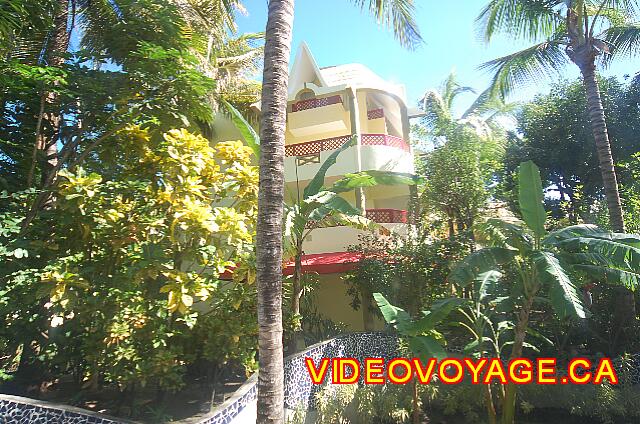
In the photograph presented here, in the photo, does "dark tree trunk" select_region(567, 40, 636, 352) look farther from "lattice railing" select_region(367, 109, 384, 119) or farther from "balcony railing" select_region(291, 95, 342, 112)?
"lattice railing" select_region(367, 109, 384, 119)

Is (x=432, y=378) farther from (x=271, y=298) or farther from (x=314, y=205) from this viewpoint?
(x=271, y=298)

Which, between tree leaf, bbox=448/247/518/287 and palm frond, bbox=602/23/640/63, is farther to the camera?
palm frond, bbox=602/23/640/63

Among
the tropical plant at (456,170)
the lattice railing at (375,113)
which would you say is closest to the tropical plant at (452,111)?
the tropical plant at (456,170)

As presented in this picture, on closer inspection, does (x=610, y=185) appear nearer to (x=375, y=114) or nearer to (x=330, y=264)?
(x=330, y=264)

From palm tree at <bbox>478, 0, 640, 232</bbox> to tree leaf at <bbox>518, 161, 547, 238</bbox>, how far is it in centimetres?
336

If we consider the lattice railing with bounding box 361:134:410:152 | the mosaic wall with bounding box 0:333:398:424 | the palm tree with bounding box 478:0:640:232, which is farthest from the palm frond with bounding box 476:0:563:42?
the mosaic wall with bounding box 0:333:398:424

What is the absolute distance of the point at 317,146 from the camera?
1387 centimetres

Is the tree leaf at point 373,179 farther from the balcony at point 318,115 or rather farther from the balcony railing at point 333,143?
the balcony at point 318,115

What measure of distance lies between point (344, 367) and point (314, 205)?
3249mm

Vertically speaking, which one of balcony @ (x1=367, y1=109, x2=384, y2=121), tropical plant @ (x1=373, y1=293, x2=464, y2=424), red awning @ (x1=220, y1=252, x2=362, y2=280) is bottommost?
tropical plant @ (x1=373, y1=293, x2=464, y2=424)

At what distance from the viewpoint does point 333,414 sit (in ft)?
22.6

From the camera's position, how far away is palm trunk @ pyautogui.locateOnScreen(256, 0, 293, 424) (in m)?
4.15

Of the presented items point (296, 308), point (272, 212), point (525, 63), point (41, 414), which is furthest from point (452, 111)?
point (41, 414)

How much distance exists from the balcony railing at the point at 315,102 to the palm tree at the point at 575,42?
5.27m
